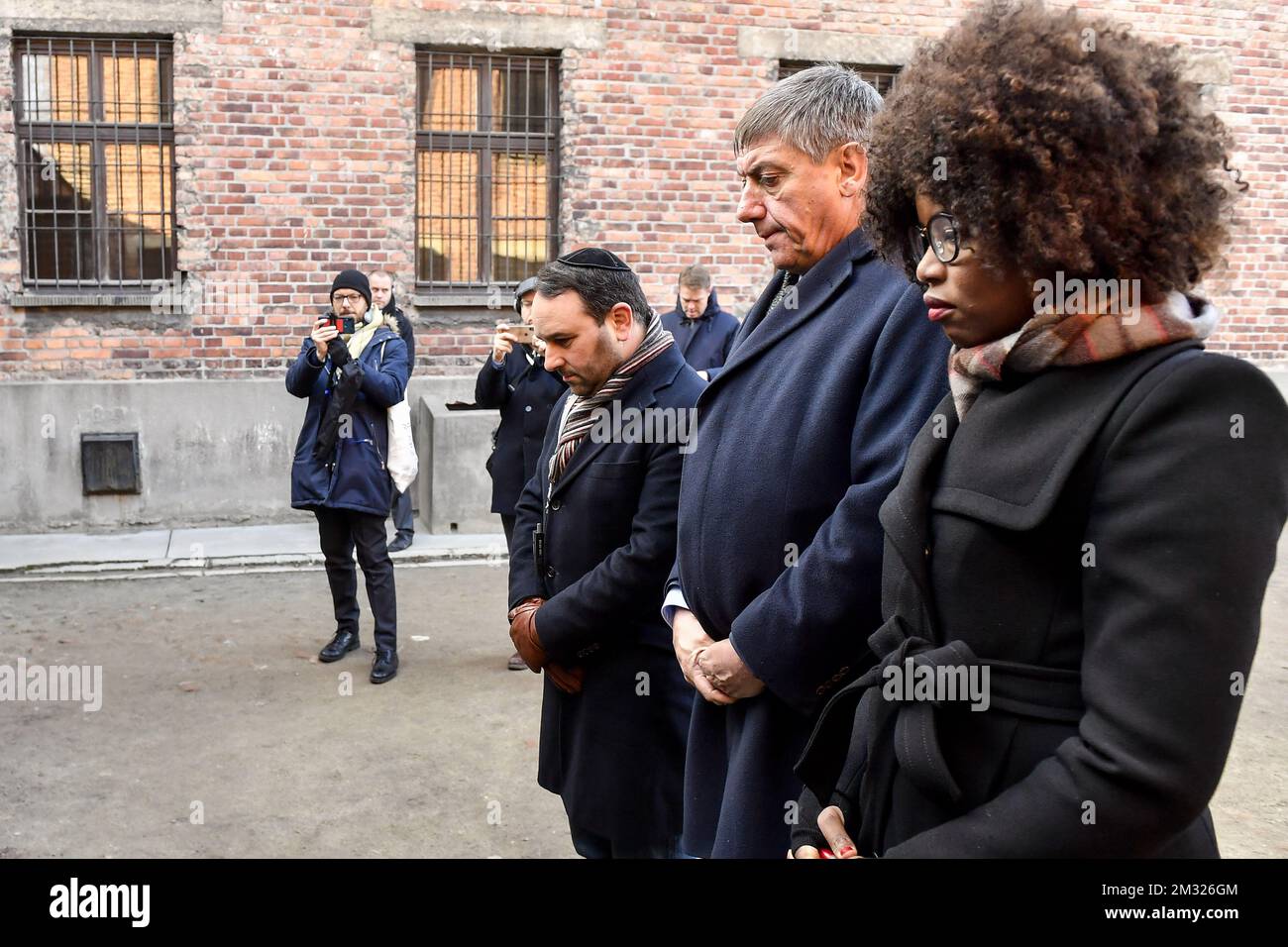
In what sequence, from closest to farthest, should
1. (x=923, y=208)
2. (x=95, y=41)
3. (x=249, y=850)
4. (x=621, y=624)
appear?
(x=923, y=208)
(x=621, y=624)
(x=249, y=850)
(x=95, y=41)

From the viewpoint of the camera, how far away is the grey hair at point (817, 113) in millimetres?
2463

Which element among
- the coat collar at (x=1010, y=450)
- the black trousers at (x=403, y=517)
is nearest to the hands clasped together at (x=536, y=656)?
the coat collar at (x=1010, y=450)

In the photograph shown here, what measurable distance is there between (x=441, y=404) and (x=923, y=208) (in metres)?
8.74

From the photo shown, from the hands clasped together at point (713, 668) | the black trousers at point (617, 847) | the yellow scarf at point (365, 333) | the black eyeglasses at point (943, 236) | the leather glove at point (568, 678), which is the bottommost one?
the black trousers at point (617, 847)

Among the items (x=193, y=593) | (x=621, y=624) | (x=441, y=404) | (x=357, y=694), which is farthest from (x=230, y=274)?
(x=621, y=624)

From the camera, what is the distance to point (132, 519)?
32.4ft

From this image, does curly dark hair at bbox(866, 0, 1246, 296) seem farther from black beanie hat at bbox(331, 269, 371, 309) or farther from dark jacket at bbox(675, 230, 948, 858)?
black beanie hat at bbox(331, 269, 371, 309)

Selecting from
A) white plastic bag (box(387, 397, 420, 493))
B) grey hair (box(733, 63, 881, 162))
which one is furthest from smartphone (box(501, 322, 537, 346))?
grey hair (box(733, 63, 881, 162))

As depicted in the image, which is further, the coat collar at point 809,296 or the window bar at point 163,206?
the window bar at point 163,206

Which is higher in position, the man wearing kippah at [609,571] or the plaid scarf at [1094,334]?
the plaid scarf at [1094,334]

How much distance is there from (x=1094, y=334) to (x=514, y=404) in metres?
5.58

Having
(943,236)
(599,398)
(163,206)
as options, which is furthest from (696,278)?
(943,236)

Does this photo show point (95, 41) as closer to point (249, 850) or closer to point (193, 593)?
point (193, 593)

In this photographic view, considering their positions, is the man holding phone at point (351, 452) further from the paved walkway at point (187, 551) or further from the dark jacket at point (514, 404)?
the paved walkway at point (187, 551)
